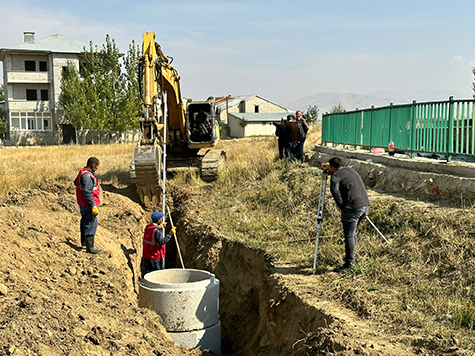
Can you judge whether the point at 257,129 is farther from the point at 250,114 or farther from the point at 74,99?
the point at 74,99

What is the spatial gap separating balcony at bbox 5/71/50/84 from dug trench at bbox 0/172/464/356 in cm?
3825

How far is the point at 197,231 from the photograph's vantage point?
43.1ft

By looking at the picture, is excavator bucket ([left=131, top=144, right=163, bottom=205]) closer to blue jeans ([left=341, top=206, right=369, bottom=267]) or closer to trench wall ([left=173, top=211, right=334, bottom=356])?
trench wall ([left=173, top=211, right=334, bottom=356])

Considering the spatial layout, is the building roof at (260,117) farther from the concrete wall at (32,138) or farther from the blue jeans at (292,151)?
the blue jeans at (292,151)

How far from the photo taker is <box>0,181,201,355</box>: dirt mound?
547cm

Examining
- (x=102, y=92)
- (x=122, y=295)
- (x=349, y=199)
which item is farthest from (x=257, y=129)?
(x=349, y=199)

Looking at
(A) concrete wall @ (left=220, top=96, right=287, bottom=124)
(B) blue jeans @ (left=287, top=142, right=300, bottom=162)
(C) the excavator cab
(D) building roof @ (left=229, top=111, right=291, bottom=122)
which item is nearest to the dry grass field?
(B) blue jeans @ (left=287, top=142, right=300, bottom=162)

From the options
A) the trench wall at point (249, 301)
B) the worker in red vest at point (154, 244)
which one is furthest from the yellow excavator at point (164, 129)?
the worker in red vest at point (154, 244)

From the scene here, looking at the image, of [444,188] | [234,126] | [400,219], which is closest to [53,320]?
[400,219]

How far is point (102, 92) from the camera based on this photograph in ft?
161

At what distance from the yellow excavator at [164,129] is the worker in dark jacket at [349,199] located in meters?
5.71

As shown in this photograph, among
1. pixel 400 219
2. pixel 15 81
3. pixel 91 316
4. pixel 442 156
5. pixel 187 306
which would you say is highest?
pixel 15 81

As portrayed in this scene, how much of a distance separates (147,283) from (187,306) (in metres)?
0.89

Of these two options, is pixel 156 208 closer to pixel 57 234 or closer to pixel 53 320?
pixel 57 234
